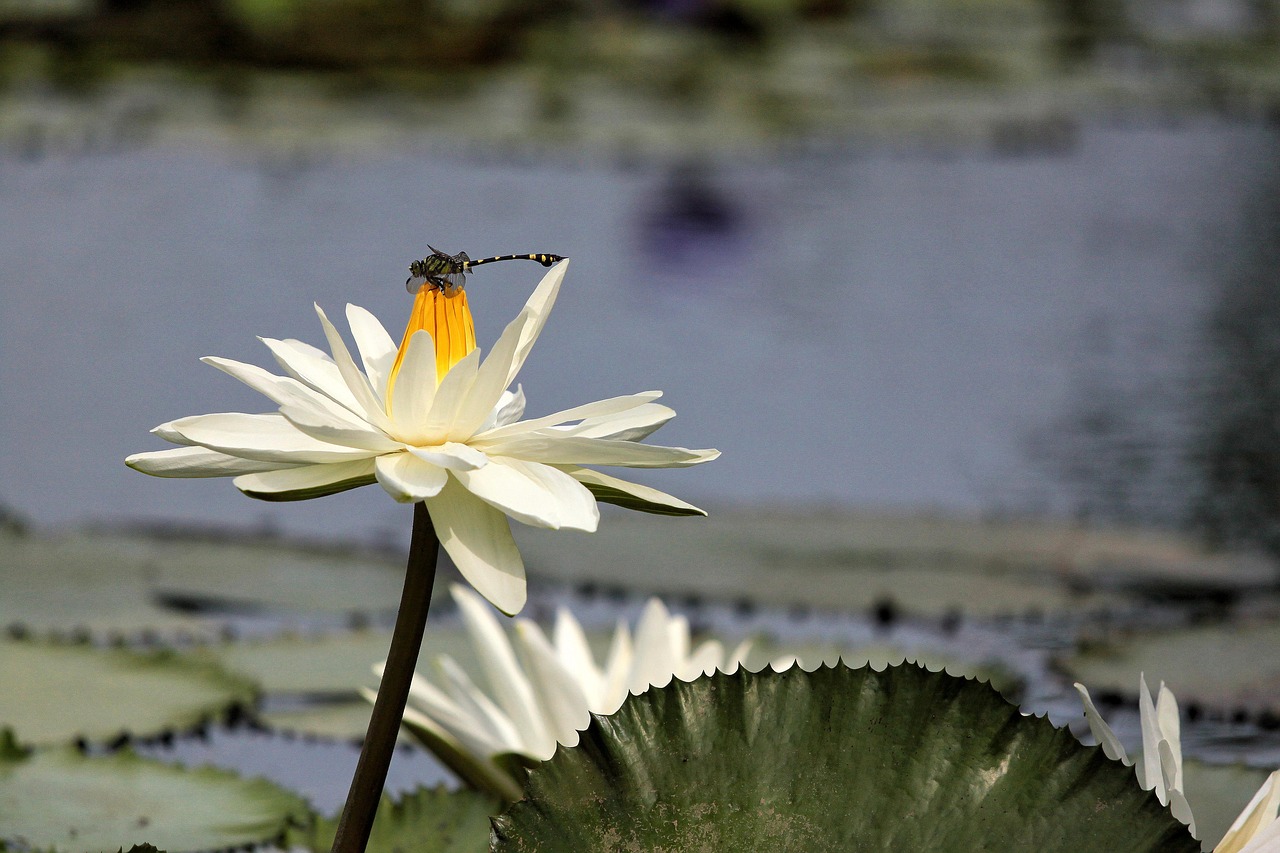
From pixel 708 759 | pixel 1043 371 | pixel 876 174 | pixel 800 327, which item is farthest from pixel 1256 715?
pixel 876 174

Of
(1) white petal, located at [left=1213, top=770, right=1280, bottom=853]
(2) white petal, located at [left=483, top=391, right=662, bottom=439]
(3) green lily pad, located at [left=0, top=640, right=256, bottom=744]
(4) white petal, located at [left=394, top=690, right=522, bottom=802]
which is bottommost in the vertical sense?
(3) green lily pad, located at [left=0, top=640, right=256, bottom=744]

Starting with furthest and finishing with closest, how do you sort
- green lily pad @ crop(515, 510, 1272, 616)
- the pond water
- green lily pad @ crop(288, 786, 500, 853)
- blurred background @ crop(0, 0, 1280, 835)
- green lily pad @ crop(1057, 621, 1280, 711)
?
the pond water, blurred background @ crop(0, 0, 1280, 835), green lily pad @ crop(515, 510, 1272, 616), green lily pad @ crop(1057, 621, 1280, 711), green lily pad @ crop(288, 786, 500, 853)

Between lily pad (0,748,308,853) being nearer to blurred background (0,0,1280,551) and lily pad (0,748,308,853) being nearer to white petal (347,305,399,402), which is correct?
white petal (347,305,399,402)

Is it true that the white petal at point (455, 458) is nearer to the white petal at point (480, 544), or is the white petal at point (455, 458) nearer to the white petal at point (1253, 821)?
the white petal at point (480, 544)

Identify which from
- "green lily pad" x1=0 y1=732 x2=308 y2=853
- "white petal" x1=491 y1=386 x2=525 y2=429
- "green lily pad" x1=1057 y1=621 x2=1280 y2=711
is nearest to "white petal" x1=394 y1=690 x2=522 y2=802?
"green lily pad" x1=0 y1=732 x2=308 y2=853

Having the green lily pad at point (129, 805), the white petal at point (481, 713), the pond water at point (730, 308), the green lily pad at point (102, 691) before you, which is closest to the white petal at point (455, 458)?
the white petal at point (481, 713)

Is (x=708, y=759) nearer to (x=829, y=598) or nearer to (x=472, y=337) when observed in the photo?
(x=472, y=337)
